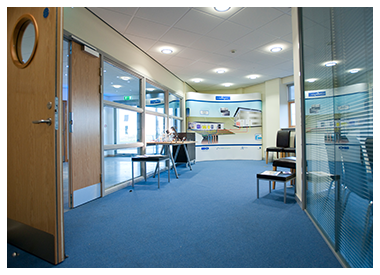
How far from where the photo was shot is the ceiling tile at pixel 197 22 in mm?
3217

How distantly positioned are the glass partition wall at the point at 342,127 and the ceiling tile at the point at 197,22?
164 cm

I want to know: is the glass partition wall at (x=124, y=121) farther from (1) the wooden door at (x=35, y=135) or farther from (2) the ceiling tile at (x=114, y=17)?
(1) the wooden door at (x=35, y=135)

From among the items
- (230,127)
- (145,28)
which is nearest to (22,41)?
(145,28)

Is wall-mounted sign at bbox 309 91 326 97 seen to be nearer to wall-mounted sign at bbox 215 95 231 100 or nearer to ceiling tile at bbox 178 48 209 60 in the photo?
ceiling tile at bbox 178 48 209 60

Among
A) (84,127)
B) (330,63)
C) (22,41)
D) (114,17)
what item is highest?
(114,17)

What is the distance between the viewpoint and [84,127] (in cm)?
285

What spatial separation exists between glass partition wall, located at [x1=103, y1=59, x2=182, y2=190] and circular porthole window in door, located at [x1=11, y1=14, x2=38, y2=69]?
1.45 metres

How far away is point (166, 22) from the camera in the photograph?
11.1 feet

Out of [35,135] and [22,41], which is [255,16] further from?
[35,135]

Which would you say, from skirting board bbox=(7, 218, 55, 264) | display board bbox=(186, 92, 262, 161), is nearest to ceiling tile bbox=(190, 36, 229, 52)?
display board bbox=(186, 92, 262, 161)

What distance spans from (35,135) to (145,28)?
278 centimetres

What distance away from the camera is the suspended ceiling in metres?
3.16

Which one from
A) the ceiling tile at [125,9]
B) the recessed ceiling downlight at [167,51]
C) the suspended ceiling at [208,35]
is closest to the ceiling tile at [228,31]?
the suspended ceiling at [208,35]
